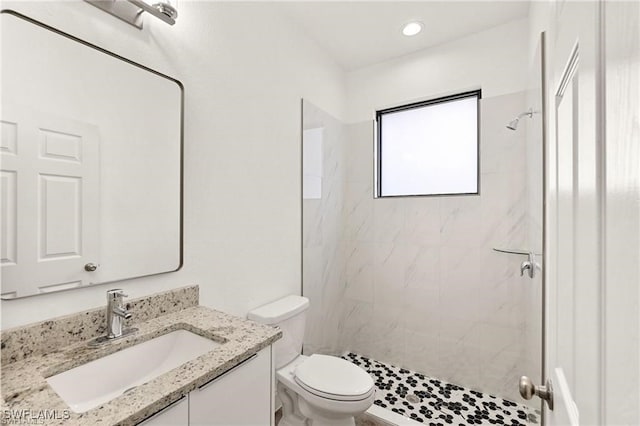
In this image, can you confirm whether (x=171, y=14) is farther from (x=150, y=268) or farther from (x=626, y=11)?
(x=626, y=11)

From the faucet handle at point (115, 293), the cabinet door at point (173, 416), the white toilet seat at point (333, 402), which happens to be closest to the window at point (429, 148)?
the white toilet seat at point (333, 402)

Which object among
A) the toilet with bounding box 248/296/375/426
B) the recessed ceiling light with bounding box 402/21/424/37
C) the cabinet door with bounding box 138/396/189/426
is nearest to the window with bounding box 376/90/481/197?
the recessed ceiling light with bounding box 402/21/424/37

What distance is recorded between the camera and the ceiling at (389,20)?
6.25 feet

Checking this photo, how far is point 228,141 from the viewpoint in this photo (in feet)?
5.24

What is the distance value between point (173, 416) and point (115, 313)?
46cm

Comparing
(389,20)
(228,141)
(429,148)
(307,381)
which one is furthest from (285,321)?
(389,20)

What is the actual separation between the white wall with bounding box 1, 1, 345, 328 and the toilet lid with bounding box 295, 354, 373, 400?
0.46m

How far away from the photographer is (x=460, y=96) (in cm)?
228

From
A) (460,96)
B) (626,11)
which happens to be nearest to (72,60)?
(626,11)

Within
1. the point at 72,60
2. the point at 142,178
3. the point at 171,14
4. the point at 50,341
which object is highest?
the point at 171,14

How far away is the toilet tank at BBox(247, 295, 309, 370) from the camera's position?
1661 millimetres

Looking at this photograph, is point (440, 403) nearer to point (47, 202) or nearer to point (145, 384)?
point (145, 384)

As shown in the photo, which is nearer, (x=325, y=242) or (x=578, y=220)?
(x=578, y=220)

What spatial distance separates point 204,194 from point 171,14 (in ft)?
Result: 2.45
